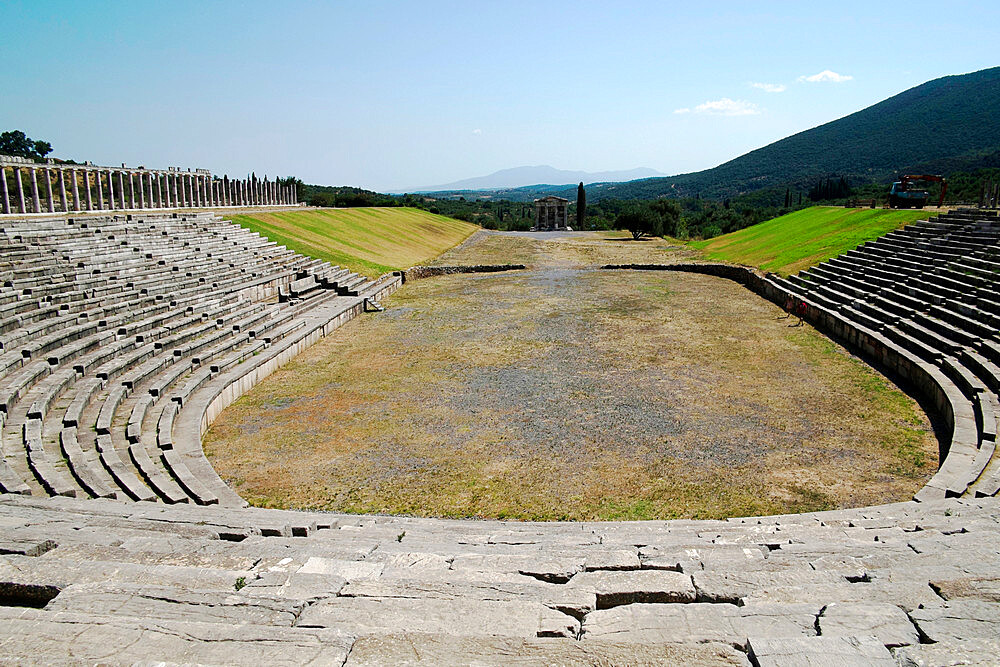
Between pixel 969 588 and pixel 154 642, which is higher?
pixel 154 642

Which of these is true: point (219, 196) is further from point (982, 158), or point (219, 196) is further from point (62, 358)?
point (982, 158)

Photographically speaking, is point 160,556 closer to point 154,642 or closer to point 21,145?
point 154,642

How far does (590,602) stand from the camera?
4695 millimetres

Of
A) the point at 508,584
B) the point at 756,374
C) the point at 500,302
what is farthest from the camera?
the point at 500,302

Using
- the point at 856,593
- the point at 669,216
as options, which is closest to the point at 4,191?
the point at 856,593

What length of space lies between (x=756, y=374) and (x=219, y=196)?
40311 millimetres

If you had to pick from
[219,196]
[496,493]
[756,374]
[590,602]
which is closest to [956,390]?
[756,374]

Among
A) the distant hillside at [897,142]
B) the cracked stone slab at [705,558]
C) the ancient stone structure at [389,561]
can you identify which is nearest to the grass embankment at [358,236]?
the ancient stone structure at [389,561]

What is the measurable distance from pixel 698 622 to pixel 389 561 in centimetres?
282

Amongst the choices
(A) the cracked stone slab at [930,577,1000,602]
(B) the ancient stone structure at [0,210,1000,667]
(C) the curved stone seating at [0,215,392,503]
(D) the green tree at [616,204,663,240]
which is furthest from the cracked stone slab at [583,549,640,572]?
(D) the green tree at [616,204,663,240]

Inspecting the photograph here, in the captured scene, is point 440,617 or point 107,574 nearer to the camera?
point 440,617

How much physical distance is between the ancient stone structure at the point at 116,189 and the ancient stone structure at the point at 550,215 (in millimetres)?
28689

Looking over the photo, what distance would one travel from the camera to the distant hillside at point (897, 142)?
10062 centimetres

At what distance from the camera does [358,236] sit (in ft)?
130
